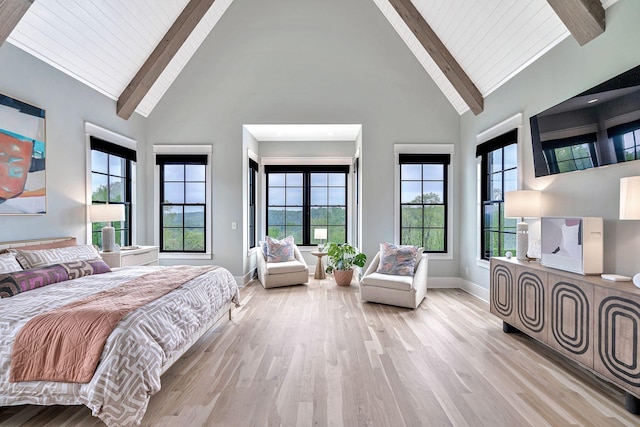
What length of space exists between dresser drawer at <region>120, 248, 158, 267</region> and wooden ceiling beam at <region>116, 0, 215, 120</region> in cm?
204

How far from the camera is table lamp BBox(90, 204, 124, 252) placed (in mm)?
4020

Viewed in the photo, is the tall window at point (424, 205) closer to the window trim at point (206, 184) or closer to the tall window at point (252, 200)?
the tall window at point (252, 200)

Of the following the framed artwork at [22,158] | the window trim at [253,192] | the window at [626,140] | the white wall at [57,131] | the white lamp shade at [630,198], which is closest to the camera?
the white lamp shade at [630,198]

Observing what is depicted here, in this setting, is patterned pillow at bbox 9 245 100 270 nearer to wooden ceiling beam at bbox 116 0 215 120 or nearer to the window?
wooden ceiling beam at bbox 116 0 215 120

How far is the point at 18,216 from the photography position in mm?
3221

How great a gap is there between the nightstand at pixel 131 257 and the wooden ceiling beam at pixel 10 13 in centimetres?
231

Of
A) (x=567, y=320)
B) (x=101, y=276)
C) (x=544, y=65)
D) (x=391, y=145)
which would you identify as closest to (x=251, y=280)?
(x=101, y=276)

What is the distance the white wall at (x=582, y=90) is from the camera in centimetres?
255

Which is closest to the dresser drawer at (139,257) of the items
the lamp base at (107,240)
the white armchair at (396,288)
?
the lamp base at (107,240)

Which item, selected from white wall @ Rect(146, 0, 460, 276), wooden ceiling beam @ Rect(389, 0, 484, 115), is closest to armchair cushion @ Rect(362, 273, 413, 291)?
white wall @ Rect(146, 0, 460, 276)

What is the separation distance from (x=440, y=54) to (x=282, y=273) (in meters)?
4.07

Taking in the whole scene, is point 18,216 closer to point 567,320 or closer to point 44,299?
point 44,299

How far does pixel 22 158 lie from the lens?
3232 mm

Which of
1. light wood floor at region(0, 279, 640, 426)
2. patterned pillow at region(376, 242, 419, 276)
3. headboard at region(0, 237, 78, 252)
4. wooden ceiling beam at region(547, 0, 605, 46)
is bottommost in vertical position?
light wood floor at region(0, 279, 640, 426)
